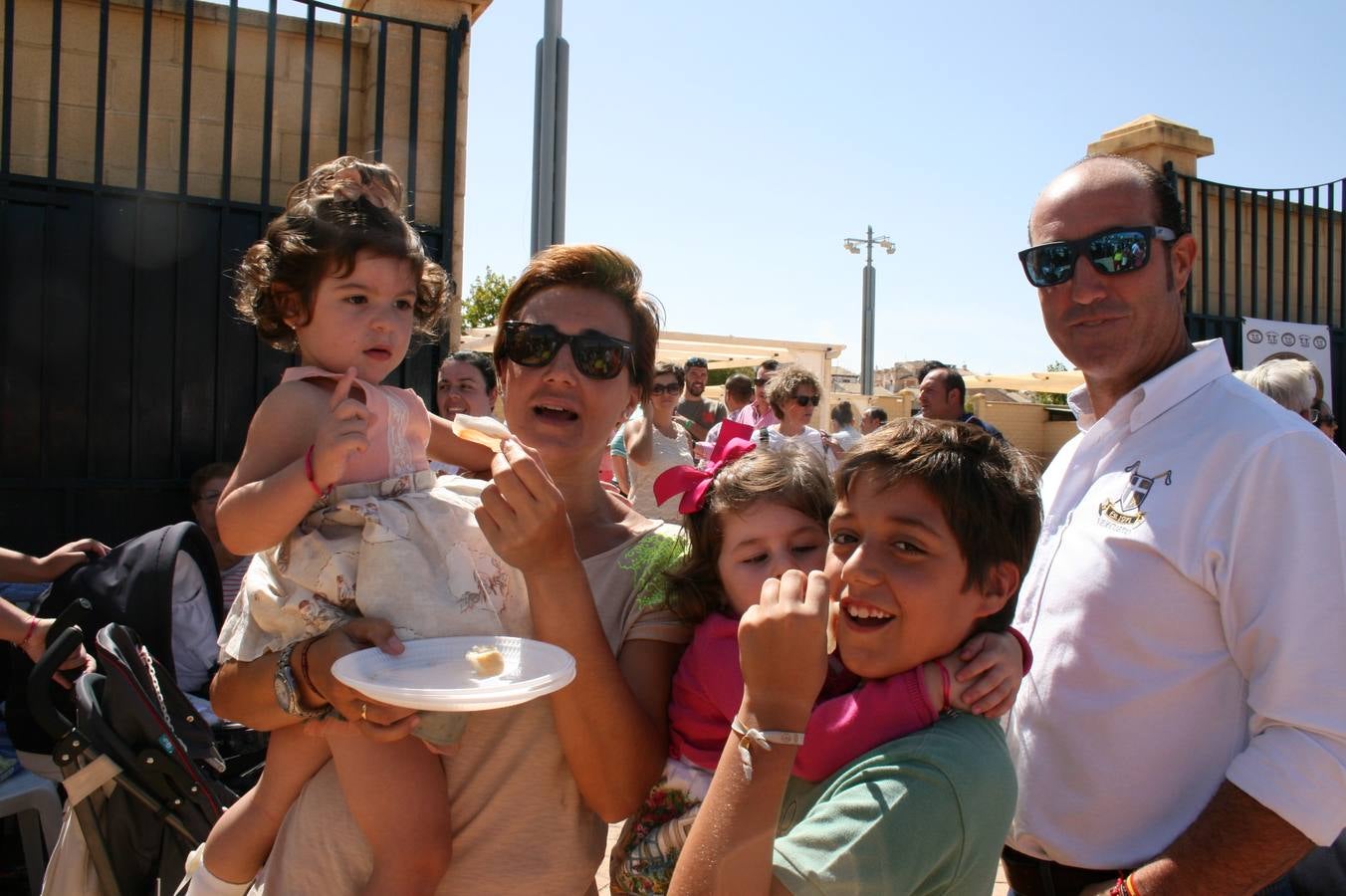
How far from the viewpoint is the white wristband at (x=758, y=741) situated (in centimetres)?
128

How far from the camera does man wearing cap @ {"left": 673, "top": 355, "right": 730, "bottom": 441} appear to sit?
9438 mm

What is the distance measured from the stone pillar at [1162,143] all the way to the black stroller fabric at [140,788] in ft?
26.7

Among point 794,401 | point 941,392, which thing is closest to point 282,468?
point 941,392

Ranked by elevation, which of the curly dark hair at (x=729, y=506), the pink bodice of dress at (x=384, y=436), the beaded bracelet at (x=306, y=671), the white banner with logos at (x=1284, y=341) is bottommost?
the beaded bracelet at (x=306, y=671)

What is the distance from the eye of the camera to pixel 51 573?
403 cm

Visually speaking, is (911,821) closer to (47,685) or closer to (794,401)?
(47,685)

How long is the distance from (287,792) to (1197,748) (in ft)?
5.63

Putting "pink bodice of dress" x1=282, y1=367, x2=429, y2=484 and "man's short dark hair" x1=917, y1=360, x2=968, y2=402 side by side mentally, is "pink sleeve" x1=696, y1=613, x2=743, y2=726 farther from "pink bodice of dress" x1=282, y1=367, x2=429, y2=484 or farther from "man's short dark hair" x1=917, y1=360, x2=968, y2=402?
"man's short dark hair" x1=917, y1=360, x2=968, y2=402

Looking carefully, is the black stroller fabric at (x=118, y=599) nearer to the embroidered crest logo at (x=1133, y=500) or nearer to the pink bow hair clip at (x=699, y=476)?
the pink bow hair clip at (x=699, y=476)

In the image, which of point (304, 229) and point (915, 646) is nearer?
point (915, 646)

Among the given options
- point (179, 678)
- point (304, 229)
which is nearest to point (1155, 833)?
point (304, 229)

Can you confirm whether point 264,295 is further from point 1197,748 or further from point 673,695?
point 1197,748

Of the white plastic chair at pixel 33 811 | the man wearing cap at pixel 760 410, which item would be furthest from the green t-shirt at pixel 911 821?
the man wearing cap at pixel 760 410

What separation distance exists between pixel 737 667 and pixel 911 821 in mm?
439
